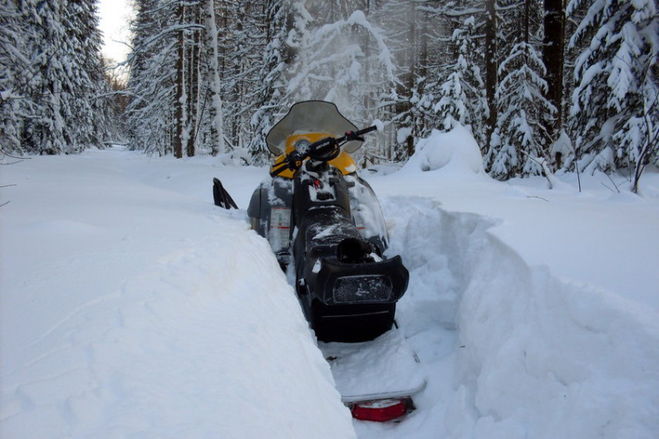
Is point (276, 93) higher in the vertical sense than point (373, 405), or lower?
higher

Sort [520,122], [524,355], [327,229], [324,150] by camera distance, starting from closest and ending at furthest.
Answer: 1. [524,355]
2. [327,229]
3. [324,150]
4. [520,122]

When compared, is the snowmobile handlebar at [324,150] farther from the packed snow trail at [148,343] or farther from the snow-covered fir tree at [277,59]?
the snow-covered fir tree at [277,59]

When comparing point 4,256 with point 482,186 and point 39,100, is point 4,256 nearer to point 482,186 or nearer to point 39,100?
point 482,186

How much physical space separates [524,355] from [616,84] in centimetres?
863

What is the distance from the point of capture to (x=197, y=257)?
2.46m

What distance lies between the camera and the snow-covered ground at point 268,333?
48.5 inches

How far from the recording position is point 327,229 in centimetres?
333

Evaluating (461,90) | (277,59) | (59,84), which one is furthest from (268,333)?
(59,84)

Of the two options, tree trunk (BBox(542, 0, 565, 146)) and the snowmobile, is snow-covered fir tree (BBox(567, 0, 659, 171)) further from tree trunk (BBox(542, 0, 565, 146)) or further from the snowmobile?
the snowmobile

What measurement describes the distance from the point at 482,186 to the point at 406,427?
5.25m

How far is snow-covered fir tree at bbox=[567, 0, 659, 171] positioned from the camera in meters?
8.24

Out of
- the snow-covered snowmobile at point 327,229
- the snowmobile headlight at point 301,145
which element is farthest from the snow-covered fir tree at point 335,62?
the snowmobile headlight at point 301,145

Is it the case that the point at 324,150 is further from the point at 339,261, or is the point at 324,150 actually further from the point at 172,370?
the point at 172,370

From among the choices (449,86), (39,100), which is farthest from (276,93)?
(39,100)
